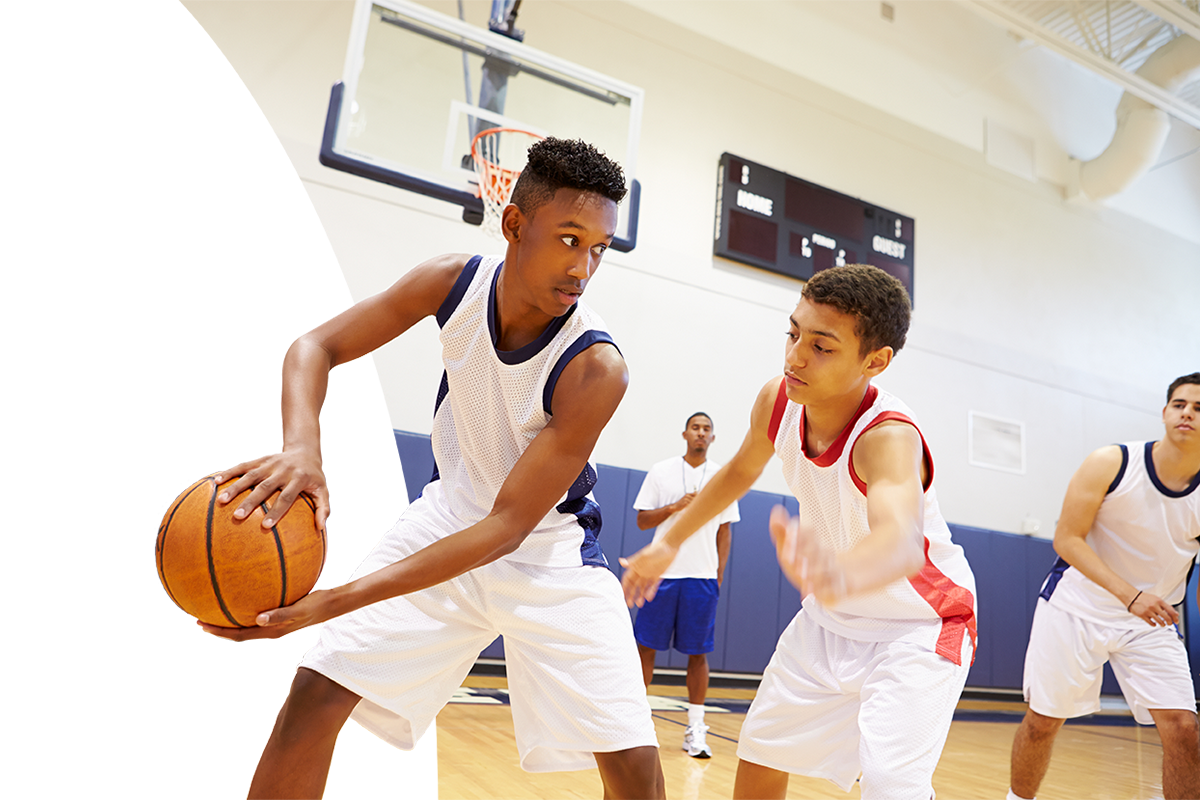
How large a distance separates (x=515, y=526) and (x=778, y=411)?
987 mm

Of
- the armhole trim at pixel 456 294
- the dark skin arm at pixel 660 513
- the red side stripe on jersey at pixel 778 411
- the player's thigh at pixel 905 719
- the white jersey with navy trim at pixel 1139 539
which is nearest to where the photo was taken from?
the player's thigh at pixel 905 719

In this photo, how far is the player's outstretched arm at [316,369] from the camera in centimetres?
150

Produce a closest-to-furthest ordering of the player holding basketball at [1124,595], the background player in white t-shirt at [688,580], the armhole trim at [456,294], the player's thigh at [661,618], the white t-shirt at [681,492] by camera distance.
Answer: the armhole trim at [456,294], the player holding basketball at [1124,595], the background player in white t-shirt at [688,580], the player's thigh at [661,618], the white t-shirt at [681,492]

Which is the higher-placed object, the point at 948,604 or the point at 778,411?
the point at 778,411

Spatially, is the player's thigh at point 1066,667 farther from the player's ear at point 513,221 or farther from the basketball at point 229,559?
the basketball at point 229,559

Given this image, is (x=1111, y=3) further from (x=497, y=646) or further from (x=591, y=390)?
(x=591, y=390)

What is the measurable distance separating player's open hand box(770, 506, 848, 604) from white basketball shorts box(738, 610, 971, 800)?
407 millimetres

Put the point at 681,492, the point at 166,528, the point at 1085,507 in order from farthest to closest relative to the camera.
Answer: the point at 681,492
the point at 1085,507
the point at 166,528

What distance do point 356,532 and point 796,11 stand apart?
6442mm

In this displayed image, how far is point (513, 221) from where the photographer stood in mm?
1946

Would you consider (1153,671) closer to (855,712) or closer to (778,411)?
(855,712)

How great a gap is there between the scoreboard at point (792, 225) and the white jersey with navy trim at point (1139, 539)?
14.8ft

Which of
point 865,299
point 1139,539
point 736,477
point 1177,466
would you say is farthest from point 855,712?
point 1177,466

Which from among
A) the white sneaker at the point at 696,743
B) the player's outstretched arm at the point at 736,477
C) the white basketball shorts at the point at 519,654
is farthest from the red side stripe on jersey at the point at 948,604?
the white sneaker at the point at 696,743
